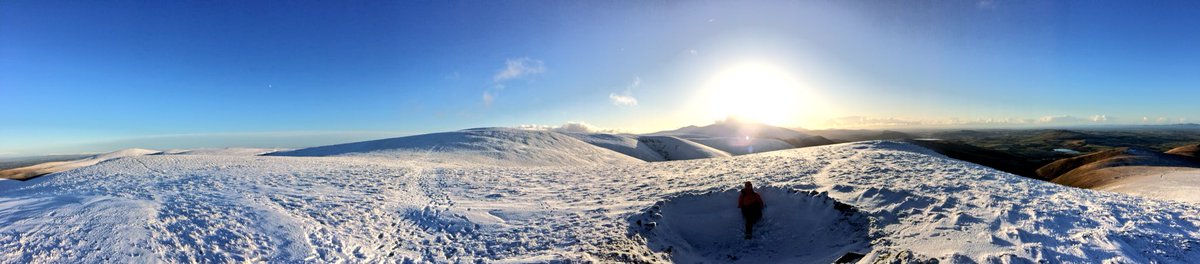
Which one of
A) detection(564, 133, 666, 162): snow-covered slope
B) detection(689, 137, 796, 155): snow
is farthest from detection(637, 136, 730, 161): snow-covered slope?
detection(689, 137, 796, 155): snow

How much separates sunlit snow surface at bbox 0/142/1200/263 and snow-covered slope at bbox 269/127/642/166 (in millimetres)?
10865

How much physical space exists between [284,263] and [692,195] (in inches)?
393

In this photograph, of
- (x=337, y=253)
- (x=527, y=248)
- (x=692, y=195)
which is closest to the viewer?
(x=337, y=253)

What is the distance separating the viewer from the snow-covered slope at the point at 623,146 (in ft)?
147

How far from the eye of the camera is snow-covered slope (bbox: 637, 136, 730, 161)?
47688 mm

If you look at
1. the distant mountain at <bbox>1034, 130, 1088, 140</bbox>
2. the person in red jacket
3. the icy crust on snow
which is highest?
the person in red jacket

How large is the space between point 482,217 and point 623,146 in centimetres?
3694

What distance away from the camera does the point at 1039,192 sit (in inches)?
414

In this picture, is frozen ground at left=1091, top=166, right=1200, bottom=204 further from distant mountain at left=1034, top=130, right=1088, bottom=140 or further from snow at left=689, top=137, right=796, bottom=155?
distant mountain at left=1034, top=130, right=1088, bottom=140

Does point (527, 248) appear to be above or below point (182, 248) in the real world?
below

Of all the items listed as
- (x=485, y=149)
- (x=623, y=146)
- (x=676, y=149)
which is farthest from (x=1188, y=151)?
(x=485, y=149)

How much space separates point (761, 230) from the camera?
1095cm

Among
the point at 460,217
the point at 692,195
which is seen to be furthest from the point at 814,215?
the point at 460,217

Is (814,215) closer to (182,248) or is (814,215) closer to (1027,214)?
(1027,214)
